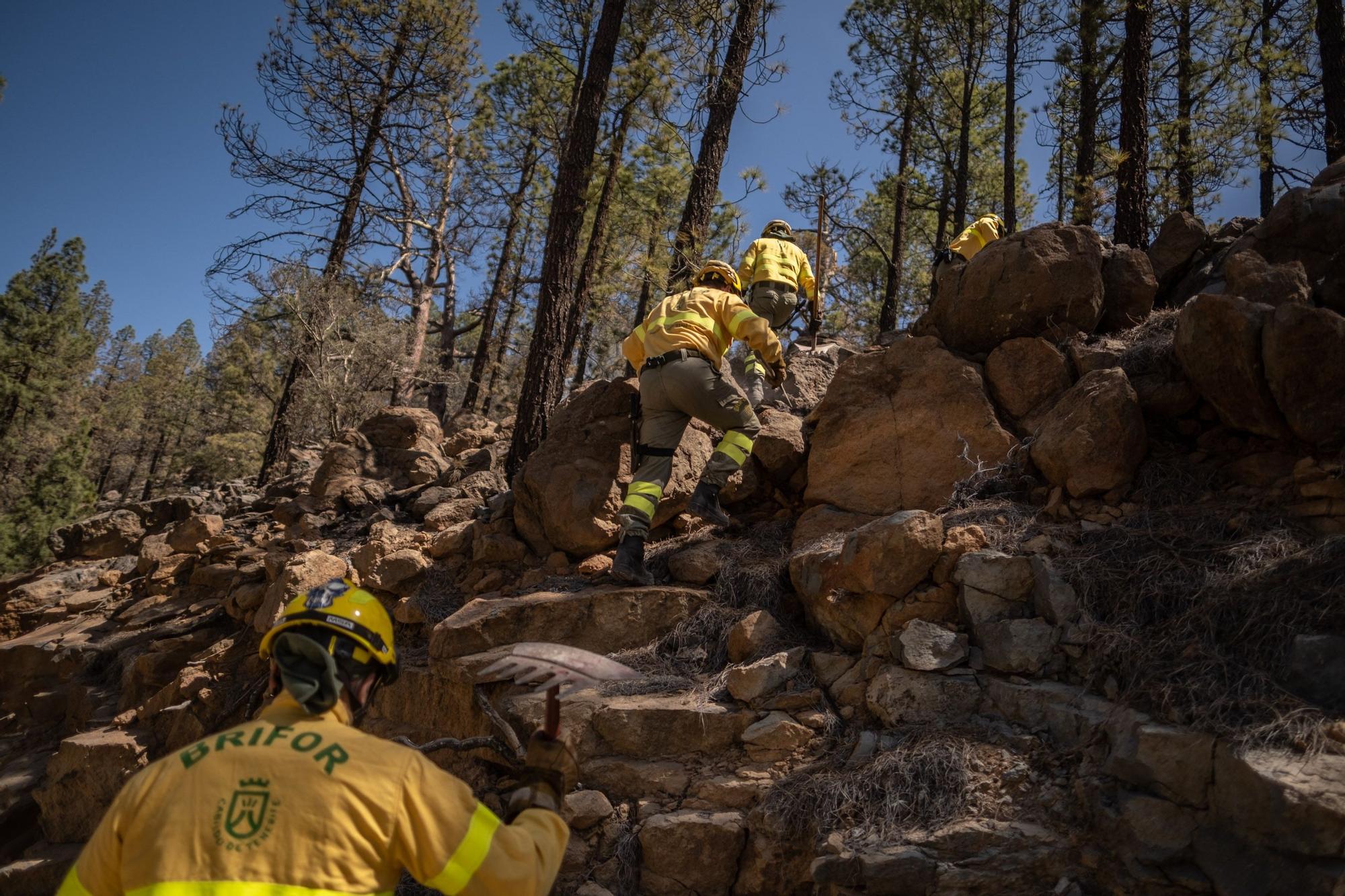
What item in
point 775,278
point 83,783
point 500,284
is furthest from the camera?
point 500,284

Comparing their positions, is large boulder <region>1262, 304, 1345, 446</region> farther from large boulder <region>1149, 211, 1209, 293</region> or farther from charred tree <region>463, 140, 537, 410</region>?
charred tree <region>463, 140, 537, 410</region>

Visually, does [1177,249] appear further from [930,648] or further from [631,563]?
[631,563]

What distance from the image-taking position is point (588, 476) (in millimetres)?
5973

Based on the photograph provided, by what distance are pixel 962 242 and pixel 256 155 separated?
10.4 metres

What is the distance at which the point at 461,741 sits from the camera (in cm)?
372

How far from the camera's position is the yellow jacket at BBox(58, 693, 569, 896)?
1.62 metres

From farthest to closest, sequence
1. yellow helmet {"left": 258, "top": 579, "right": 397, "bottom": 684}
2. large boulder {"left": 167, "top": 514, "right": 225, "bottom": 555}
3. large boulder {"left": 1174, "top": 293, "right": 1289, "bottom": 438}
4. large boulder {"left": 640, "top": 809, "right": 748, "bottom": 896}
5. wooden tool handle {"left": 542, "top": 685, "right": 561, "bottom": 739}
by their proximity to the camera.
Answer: large boulder {"left": 167, "top": 514, "right": 225, "bottom": 555} → large boulder {"left": 1174, "top": 293, "right": 1289, "bottom": 438} → large boulder {"left": 640, "top": 809, "right": 748, "bottom": 896} → wooden tool handle {"left": 542, "top": 685, "right": 561, "bottom": 739} → yellow helmet {"left": 258, "top": 579, "right": 397, "bottom": 684}

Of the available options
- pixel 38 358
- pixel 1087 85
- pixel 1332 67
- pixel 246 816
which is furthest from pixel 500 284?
pixel 38 358

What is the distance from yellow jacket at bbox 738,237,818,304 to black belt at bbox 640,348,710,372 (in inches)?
90.8

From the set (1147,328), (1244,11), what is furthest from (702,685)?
(1244,11)

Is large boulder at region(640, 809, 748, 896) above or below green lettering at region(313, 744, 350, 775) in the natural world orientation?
below

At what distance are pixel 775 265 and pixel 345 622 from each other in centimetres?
622

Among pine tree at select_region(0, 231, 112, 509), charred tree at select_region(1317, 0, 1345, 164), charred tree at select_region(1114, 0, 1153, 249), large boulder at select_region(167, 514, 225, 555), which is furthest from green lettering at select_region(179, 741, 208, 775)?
pine tree at select_region(0, 231, 112, 509)

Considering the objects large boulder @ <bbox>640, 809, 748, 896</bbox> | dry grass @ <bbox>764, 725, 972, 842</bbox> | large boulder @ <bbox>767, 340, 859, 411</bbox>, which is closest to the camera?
→ dry grass @ <bbox>764, 725, 972, 842</bbox>
